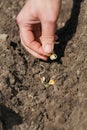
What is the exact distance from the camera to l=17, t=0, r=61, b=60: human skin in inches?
67.1

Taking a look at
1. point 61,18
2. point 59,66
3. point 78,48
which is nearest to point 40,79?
point 59,66

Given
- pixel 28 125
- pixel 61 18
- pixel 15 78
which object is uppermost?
pixel 61 18

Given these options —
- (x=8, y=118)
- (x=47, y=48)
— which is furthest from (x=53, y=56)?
(x=8, y=118)

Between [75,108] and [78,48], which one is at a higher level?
[78,48]

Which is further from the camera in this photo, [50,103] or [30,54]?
[30,54]

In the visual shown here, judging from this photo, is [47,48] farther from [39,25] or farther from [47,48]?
[39,25]

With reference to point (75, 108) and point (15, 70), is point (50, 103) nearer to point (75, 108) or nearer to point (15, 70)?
point (75, 108)

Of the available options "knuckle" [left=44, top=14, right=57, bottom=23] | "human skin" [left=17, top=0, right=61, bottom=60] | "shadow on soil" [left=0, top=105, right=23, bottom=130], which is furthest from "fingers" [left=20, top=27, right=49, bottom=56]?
"shadow on soil" [left=0, top=105, right=23, bottom=130]

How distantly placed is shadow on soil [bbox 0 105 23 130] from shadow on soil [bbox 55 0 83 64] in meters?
0.36

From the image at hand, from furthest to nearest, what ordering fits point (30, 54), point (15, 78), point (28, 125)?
point (30, 54) → point (15, 78) → point (28, 125)

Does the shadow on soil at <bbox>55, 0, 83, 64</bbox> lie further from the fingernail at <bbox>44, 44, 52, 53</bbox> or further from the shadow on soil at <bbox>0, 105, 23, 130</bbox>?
the shadow on soil at <bbox>0, 105, 23, 130</bbox>

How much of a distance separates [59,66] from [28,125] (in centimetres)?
34

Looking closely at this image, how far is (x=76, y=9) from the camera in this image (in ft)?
6.62

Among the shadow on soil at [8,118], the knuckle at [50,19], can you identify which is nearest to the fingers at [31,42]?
the knuckle at [50,19]
